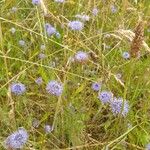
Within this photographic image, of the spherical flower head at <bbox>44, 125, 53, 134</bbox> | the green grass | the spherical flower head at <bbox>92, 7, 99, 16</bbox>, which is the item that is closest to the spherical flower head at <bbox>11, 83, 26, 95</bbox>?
the green grass

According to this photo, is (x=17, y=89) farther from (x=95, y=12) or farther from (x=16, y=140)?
(x=95, y=12)

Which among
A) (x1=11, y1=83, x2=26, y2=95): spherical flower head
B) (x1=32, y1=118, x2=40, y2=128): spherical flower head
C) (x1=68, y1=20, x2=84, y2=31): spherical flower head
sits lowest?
(x1=32, y1=118, x2=40, y2=128): spherical flower head

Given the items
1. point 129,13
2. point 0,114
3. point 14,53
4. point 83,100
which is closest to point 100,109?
point 83,100

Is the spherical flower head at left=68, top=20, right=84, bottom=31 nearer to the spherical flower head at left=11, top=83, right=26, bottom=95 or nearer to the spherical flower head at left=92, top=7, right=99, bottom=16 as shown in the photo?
the spherical flower head at left=92, top=7, right=99, bottom=16

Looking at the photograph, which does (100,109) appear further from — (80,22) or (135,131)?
(80,22)

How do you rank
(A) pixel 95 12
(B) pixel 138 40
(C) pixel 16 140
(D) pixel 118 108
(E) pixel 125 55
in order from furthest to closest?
(A) pixel 95 12 → (E) pixel 125 55 → (D) pixel 118 108 → (C) pixel 16 140 → (B) pixel 138 40

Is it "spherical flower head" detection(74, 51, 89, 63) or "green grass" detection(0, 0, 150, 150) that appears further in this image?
"spherical flower head" detection(74, 51, 89, 63)

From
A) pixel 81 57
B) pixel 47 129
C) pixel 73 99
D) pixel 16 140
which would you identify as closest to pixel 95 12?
pixel 81 57

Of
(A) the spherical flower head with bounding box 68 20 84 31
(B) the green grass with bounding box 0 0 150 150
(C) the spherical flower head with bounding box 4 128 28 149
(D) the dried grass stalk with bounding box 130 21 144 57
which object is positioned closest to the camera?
(D) the dried grass stalk with bounding box 130 21 144 57

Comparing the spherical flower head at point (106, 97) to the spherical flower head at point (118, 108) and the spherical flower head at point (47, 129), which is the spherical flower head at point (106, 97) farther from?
the spherical flower head at point (47, 129)
